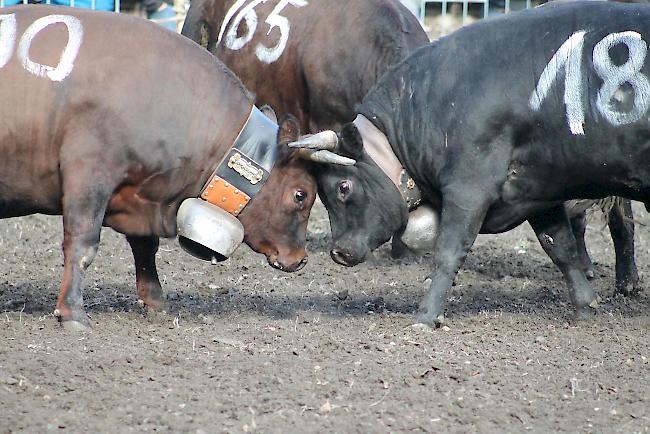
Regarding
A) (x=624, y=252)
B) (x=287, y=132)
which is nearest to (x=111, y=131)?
(x=287, y=132)

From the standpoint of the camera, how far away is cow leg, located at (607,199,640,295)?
7844mm

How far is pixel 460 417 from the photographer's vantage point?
15.9 ft

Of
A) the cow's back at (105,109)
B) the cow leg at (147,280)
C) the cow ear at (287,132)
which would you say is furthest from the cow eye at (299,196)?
the cow leg at (147,280)

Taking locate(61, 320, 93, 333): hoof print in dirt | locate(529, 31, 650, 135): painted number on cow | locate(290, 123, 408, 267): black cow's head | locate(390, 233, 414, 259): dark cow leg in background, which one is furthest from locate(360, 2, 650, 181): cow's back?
locate(390, 233, 414, 259): dark cow leg in background

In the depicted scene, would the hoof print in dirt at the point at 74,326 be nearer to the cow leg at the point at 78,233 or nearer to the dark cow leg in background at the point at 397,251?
the cow leg at the point at 78,233

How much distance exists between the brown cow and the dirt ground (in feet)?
1.90

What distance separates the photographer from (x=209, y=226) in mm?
6309

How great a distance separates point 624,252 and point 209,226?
303cm

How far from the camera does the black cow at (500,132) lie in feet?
20.5

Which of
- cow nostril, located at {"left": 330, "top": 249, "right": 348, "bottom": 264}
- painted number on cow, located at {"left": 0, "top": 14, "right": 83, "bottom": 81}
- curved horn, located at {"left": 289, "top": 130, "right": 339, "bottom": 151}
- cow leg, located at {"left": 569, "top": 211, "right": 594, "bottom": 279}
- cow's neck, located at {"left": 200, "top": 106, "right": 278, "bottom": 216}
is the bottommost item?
cow leg, located at {"left": 569, "top": 211, "right": 594, "bottom": 279}

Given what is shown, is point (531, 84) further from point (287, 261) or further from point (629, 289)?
point (629, 289)

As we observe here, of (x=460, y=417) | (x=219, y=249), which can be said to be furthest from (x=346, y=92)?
(x=460, y=417)

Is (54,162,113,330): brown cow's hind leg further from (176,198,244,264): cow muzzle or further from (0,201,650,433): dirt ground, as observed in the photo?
(176,198,244,264): cow muzzle

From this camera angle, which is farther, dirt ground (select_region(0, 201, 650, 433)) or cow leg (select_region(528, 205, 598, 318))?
cow leg (select_region(528, 205, 598, 318))
